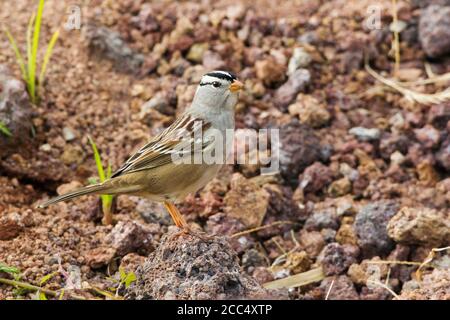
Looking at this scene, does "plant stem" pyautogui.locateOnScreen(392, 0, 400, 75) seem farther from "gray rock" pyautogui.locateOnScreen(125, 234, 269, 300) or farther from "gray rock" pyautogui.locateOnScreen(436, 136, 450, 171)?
"gray rock" pyautogui.locateOnScreen(125, 234, 269, 300)

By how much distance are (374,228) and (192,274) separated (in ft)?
6.19

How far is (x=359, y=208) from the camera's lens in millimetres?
6543

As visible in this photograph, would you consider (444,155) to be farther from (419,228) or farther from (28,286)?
(28,286)

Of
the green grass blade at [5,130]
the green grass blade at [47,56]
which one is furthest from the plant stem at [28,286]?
the green grass blade at [47,56]

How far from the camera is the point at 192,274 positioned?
15.7ft

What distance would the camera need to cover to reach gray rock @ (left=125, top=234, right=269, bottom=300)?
15.4 feet

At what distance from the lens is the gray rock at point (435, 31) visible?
7754 mm

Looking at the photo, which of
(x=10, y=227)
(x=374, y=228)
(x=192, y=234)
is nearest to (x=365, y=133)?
(x=374, y=228)

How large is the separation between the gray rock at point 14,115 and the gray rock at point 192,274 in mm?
2045

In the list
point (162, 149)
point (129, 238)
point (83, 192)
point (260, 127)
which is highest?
point (162, 149)

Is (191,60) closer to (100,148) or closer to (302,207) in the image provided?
(100,148)

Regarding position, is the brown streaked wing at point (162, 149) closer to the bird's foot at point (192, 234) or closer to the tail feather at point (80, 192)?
the tail feather at point (80, 192)

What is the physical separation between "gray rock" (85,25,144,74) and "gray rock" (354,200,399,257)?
8.71ft
